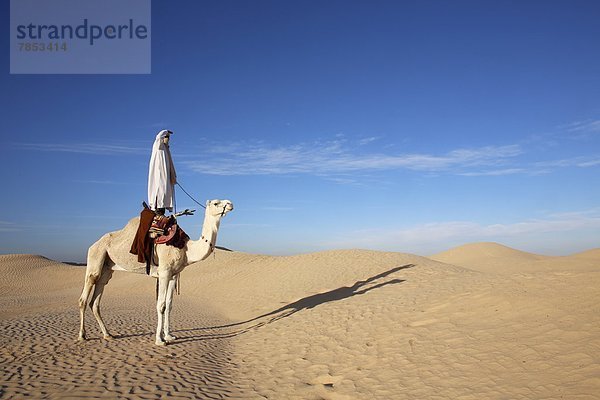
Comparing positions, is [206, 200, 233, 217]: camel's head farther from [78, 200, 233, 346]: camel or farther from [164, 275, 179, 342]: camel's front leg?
[164, 275, 179, 342]: camel's front leg

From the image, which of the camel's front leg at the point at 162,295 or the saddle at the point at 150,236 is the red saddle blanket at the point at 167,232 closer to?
the saddle at the point at 150,236

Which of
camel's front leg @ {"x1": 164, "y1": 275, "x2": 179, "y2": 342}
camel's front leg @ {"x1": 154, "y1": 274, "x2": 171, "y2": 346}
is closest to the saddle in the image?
camel's front leg @ {"x1": 154, "y1": 274, "x2": 171, "y2": 346}

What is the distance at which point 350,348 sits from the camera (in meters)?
10.2

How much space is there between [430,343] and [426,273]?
421 inches

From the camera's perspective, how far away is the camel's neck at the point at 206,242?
34.9ft

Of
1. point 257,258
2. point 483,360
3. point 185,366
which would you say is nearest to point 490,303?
point 483,360

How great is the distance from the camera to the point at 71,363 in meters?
8.92

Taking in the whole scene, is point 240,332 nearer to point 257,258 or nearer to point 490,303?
point 490,303

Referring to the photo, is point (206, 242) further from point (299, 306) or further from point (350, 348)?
point (299, 306)

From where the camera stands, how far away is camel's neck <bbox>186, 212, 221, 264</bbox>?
10.6 meters

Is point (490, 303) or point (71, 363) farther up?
point (490, 303)

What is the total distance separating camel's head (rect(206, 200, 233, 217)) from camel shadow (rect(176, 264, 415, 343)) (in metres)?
4.23

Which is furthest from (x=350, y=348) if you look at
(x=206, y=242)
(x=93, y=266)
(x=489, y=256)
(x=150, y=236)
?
(x=489, y=256)

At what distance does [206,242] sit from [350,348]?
16.2 ft
